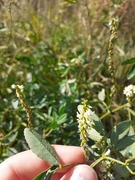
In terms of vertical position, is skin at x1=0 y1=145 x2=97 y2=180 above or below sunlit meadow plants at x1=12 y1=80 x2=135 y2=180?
below

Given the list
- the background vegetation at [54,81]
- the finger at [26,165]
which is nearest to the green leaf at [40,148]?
the finger at [26,165]

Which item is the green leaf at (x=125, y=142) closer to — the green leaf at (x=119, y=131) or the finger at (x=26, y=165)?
the green leaf at (x=119, y=131)

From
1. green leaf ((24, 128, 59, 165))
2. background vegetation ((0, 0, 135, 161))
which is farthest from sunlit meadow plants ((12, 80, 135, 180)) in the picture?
background vegetation ((0, 0, 135, 161))

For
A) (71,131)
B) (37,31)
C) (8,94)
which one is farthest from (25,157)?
(37,31)

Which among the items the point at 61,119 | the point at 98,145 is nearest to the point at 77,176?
the point at 98,145

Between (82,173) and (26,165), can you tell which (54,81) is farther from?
(82,173)

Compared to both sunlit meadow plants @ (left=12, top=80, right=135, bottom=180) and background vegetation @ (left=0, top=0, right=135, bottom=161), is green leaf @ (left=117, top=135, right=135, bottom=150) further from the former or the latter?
background vegetation @ (left=0, top=0, right=135, bottom=161)
